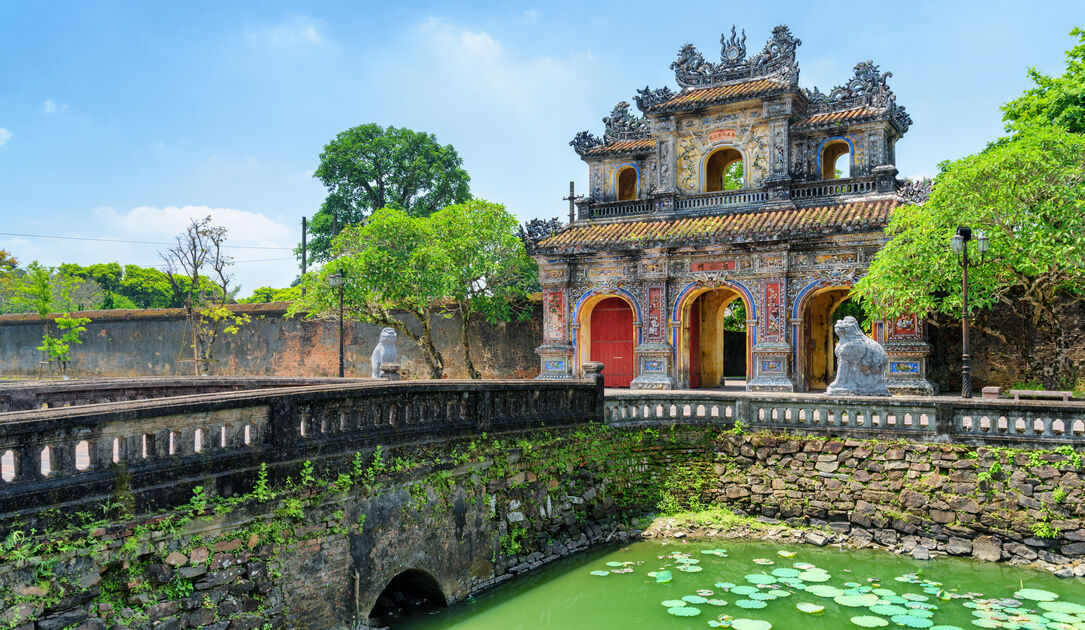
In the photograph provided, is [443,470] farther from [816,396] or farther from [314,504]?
[816,396]

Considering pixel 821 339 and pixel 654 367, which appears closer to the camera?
pixel 654 367

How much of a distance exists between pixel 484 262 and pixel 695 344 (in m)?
6.47

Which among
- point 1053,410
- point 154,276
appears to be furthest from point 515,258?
point 154,276

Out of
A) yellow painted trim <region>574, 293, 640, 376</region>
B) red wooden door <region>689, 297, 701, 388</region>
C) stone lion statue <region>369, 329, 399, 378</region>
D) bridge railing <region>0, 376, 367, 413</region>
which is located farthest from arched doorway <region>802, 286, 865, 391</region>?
bridge railing <region>0, 376, 367, 413</region>

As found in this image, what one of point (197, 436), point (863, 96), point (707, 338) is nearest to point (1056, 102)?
point (863, 96)

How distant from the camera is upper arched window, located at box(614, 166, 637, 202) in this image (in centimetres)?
2220

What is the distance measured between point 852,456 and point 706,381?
10542 mm

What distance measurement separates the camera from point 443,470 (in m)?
8.70

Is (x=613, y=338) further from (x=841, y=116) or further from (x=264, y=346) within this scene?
(x=264, y=346)

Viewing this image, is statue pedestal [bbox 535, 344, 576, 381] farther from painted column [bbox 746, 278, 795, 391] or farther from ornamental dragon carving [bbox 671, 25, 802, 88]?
ornamental dragon carving [bbox 671, 25, 802, 88]

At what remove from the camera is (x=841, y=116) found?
19281 mm

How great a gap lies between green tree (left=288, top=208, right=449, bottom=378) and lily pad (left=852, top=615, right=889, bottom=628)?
545 inches

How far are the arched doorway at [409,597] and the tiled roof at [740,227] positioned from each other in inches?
481

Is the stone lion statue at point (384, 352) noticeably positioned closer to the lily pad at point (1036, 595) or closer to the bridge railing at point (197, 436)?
the bridge railing at point (197, 436)
